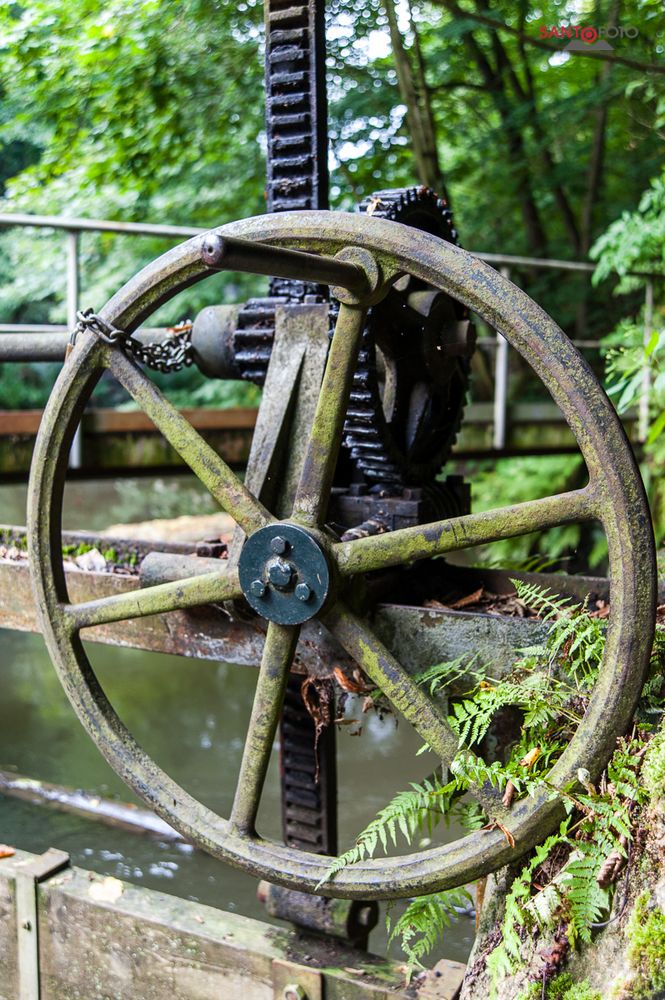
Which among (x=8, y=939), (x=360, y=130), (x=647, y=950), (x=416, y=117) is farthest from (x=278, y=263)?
(x=360, y=130)

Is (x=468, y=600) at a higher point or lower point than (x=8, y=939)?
higher

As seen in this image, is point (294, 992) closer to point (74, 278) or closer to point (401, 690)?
point (401, 690)

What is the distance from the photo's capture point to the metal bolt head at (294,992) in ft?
7.32

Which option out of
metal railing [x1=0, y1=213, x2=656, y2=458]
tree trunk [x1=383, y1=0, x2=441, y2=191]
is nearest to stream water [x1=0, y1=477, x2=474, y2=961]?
metal railing [x1=0, y1=213, x2=656, y2=458]

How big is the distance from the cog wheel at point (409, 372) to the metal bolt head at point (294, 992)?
1278 millimetres

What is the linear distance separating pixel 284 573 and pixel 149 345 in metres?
0.97

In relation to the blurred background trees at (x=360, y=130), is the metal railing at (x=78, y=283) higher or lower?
lower

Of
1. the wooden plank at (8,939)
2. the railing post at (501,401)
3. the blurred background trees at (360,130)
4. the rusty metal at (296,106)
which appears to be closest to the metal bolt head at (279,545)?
the rusty metal at (296,106)

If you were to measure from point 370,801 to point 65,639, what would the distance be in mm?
3404

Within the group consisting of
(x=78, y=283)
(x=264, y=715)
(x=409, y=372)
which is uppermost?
(x=78, y=283)

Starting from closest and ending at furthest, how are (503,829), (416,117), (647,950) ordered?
(647,950), (503,829), (416,117)

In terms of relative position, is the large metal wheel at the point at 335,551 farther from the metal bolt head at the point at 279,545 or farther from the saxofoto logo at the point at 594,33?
the saxofoto logo at the point at 594,33

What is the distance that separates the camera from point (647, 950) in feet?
4.73

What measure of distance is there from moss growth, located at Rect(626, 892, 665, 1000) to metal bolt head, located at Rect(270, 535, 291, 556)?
90 cm
